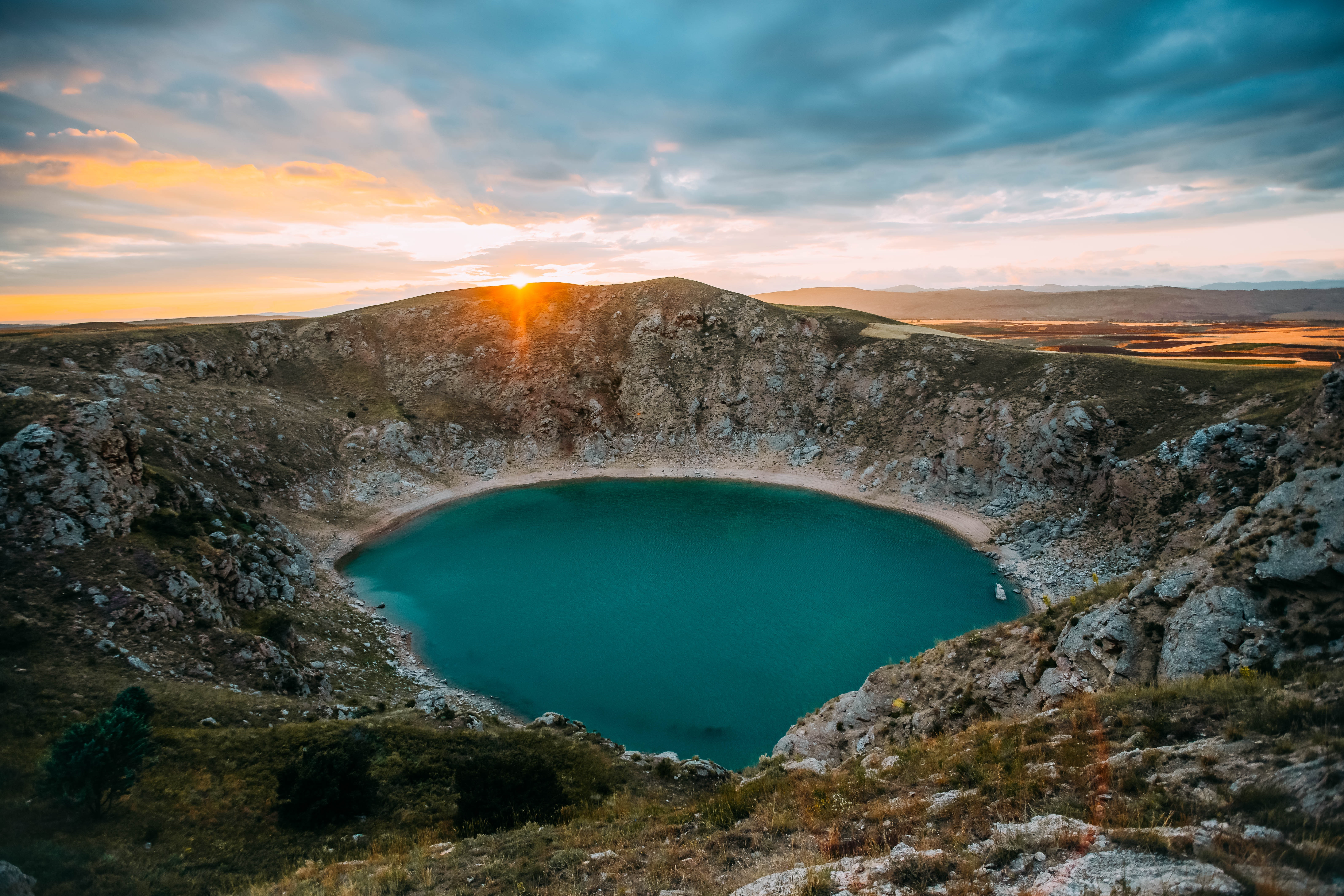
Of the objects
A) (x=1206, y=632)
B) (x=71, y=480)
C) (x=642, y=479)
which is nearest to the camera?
(x=1206, y=632)

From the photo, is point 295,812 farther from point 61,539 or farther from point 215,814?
point 61,539

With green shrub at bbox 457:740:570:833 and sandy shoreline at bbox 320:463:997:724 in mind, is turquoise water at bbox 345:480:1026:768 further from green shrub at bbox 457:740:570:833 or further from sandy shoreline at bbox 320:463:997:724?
green shrub at bbox 457:740:570:833

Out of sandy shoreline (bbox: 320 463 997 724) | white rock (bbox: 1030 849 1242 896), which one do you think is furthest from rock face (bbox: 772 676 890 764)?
sandy shoreline (bbox: 320 463 997 724)

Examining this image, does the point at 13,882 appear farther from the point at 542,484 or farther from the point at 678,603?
the point at 542,484

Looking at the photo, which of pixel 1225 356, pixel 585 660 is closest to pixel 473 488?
pixel 585 660

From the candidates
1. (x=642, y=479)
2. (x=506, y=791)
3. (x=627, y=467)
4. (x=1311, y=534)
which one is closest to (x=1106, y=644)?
(x=1311, y=534)

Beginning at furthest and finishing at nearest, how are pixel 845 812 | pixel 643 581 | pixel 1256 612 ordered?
pixel 643 581, pixel 1256 612, pixel 845 812

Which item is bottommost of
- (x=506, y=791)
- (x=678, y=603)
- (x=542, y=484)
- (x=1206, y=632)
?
(x=678, y=603)
